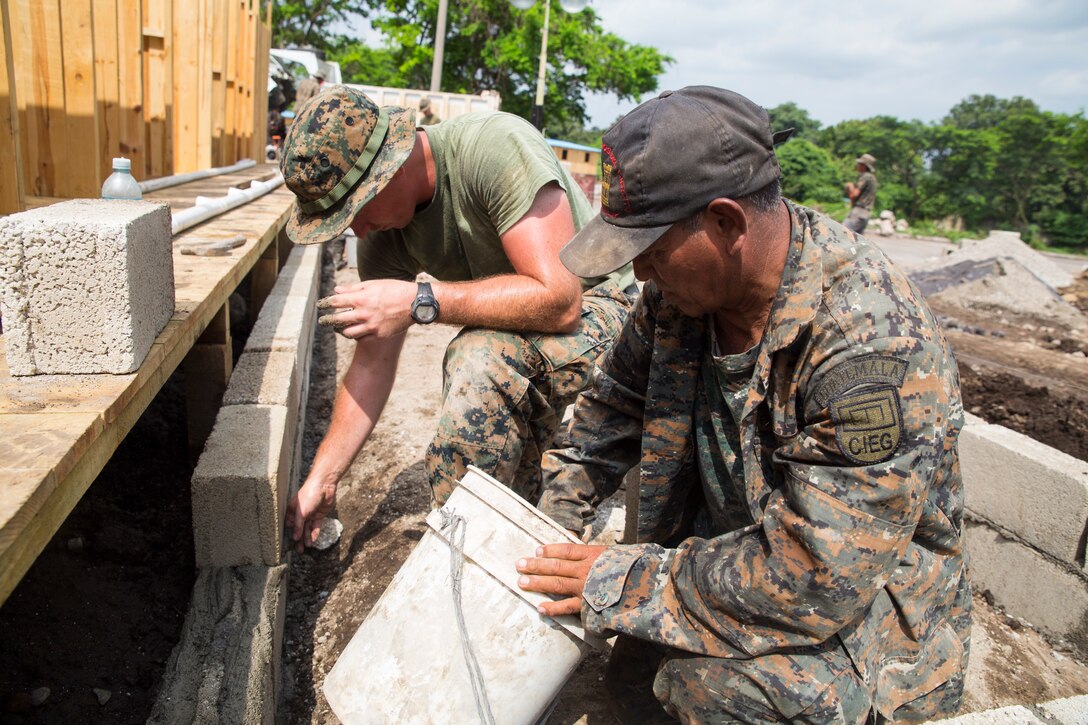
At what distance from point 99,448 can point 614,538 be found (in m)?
2.10

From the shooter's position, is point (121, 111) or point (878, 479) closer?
point (878, 479)

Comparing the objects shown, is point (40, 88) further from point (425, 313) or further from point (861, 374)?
point (861, 374)

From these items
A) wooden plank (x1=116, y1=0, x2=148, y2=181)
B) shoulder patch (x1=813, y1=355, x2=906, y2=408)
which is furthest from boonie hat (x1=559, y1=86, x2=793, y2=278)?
wooden plank (x1=116, y1=0, x2=148, y2=181)

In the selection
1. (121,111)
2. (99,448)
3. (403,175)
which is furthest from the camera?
(121,111)

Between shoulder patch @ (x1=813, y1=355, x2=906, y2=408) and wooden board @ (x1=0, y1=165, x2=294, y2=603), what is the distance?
4.43 ft

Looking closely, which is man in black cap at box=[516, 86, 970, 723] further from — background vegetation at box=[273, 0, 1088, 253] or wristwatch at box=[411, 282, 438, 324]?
background vegetation at box=[273, 0, 1088, 253]

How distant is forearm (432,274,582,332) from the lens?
2363mm

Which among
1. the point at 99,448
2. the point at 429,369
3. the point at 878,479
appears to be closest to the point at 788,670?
the point at 878,479

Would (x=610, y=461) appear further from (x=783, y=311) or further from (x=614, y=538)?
(x=614, y=538)

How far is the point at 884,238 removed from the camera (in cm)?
2580

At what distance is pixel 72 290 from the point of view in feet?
4.81

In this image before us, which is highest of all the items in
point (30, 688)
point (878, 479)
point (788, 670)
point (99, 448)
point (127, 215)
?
point (127, 215)

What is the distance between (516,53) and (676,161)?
30184mm

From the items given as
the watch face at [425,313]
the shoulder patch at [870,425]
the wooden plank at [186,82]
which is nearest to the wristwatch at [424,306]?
the watch face at [425,313]
